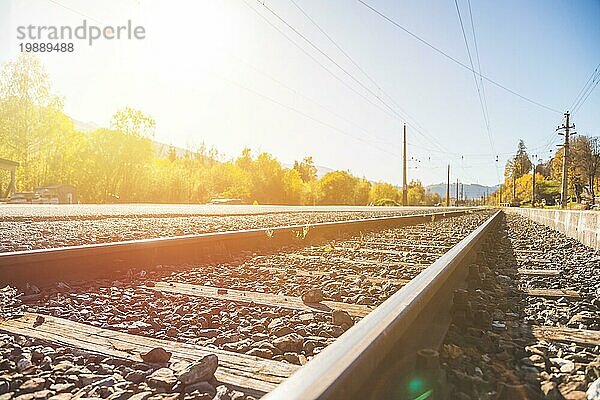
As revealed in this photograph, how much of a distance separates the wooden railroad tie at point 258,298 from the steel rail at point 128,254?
0.70 metres

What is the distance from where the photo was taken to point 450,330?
7.30 feet

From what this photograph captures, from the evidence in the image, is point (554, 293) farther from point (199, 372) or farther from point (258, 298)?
point (199, 372)

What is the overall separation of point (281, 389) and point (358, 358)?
289 millimetres

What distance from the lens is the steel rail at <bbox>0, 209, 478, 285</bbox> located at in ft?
10.4

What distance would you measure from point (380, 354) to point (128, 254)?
3222 millimetres

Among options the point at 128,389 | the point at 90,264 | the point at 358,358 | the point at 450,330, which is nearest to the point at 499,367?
the point at 450,330

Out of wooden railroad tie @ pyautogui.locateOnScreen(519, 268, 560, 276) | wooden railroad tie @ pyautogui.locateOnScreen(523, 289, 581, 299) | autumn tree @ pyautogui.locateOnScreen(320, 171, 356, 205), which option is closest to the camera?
wooden railroad tie @ pyautogui.locateOnScreen(523, 289, 581, 299)

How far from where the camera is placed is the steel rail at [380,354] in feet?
3.26

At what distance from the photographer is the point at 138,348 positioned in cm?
188

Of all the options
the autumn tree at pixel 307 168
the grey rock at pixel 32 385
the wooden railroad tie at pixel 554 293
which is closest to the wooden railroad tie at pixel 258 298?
the grey rock at pixel 32 385

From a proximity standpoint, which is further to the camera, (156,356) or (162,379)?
(156,356)

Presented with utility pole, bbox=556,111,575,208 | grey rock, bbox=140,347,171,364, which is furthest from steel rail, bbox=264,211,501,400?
utility pole, bbox=556,111,575,208

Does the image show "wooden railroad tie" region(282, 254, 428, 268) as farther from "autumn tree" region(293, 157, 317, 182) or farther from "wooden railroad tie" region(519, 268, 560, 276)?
"autumn tree" region(293, 157, 317, 182)

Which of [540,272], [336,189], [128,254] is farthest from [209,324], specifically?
A: [336,189]
